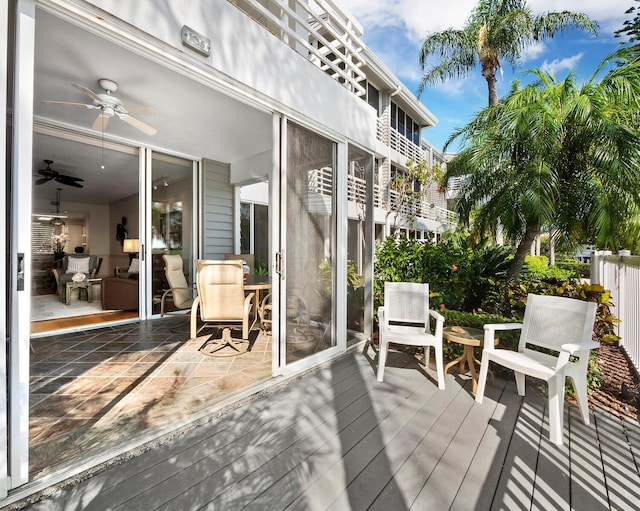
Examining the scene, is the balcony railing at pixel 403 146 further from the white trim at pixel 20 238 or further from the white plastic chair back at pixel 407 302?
the white trim at pixel 20 238

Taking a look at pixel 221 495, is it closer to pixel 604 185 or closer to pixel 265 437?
pixel 265 437

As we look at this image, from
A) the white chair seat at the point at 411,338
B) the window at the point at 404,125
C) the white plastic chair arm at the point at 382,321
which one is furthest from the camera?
the window at the point at 404,125

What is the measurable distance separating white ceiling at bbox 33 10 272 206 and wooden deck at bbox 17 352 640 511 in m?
3.22

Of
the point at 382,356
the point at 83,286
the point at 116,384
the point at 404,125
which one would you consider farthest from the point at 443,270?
the point at 404,125

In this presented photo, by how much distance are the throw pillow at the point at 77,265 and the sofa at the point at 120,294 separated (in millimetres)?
2733

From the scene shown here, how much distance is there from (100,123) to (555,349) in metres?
5.67

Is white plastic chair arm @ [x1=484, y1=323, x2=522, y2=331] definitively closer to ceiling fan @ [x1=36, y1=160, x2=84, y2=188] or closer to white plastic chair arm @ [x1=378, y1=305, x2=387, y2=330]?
white plastic chair arm @ [x1=378, y1=305, x2=387, y2=330]

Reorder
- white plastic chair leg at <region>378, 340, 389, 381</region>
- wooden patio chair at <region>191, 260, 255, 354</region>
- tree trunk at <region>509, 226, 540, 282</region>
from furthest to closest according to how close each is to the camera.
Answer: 1. tree trunk at <region>509, 226, 540, 282</region>
2. wooden patio chair at <region>191, 260, 255, 354</region>
3. white plastic chair leg at <region>378, 340, 389, 381</region>

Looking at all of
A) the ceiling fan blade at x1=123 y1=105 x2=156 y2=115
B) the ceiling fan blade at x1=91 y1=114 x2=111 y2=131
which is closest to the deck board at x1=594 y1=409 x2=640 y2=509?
the ceiling fan blade at x1=123 y1=105 x2=156 y2=115

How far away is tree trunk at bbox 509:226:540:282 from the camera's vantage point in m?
4.02

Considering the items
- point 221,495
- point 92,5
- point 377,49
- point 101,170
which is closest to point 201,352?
point 221,495

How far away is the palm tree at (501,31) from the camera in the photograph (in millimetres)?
7879

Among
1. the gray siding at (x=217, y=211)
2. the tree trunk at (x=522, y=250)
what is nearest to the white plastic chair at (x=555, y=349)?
the tree trunk at (x=522, y=250)

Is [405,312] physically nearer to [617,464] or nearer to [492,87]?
[617,464]
